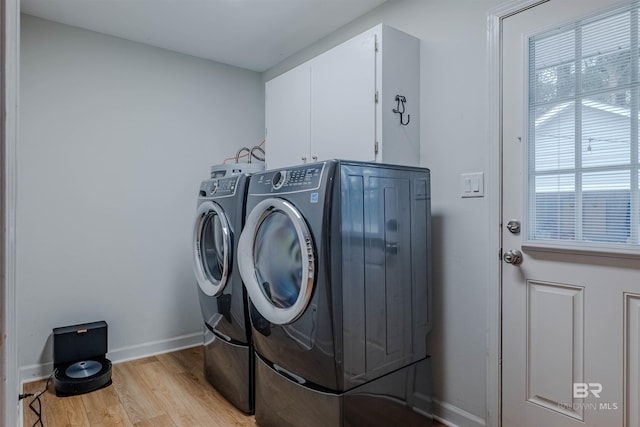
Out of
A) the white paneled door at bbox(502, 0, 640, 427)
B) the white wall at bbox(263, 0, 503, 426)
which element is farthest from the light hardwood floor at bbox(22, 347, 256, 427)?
the white paneled door at bbox(502, 0, 640, 427)

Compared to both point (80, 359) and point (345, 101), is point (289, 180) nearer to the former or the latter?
point (345, 101)

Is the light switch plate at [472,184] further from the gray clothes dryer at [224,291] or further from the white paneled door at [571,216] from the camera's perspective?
the gray clothes dryer at [224,291]

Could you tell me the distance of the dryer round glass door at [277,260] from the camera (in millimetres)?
1489

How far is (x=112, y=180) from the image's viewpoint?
8.83ft

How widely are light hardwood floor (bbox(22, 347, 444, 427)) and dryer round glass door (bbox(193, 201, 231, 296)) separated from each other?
621 mm

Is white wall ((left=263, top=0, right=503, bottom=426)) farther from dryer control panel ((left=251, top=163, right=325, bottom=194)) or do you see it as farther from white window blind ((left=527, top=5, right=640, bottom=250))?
dryer control panel ((left=251, top=163, right=325, bottom=194))

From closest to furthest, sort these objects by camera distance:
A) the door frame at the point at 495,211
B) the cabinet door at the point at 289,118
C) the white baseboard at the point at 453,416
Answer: the door frame at the point at 495,211
the white baseboard at the point at 453,416
the cabinet door at the point at 289,118

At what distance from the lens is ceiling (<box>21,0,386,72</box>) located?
7.47 ft

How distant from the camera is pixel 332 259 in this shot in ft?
4.66

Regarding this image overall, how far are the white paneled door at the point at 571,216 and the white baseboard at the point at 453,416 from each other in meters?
0.14

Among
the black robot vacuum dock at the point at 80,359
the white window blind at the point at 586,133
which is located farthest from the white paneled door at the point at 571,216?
the black robot vacuum dock at the point at 80,359

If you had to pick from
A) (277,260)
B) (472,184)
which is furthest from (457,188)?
(277,260)

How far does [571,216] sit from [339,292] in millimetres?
970

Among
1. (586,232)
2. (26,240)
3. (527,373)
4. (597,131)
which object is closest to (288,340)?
(527,373)
